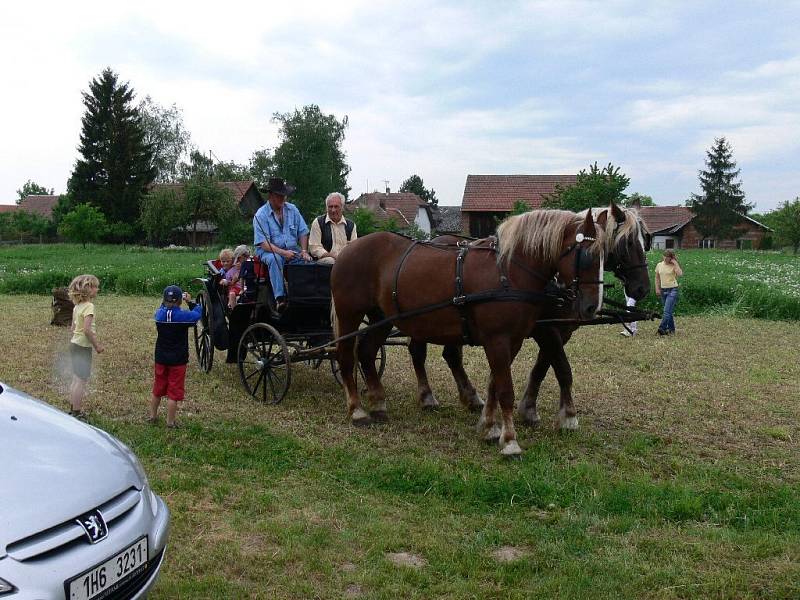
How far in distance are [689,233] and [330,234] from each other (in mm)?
67679

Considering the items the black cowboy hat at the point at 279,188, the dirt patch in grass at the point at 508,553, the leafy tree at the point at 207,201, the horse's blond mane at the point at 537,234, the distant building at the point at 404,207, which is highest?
the distant building at the point at 404,207

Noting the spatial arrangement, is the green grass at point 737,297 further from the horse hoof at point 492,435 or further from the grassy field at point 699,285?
the horse hoof at point 492,435

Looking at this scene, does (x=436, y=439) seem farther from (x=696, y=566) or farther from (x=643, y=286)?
(x=696, y=566)

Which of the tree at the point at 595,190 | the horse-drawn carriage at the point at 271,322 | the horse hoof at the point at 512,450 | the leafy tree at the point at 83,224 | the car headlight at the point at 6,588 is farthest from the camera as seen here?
the leafy tree at the point at 83,224

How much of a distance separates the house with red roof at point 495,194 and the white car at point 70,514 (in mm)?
48699

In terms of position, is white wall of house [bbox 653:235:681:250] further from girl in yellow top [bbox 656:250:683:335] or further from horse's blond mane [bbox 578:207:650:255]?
horse's blond mane [bbox 578:207:650:255]

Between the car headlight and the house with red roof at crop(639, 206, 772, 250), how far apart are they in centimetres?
6988

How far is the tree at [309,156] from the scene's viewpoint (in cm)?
5559

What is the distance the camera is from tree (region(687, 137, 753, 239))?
213 ft

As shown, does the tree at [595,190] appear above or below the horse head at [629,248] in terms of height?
above

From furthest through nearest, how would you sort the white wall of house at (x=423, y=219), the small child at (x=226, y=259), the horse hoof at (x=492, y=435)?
the white wall of house at (x=423, y=219), the small child at (x=226, y=259), the horse hoof at (x=492, y=435)

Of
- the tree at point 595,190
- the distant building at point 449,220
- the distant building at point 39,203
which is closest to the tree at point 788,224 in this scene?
the distant building at point 449,220

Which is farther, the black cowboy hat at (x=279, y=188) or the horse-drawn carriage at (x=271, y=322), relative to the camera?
the black cowboy hat at (x=279, y=188)

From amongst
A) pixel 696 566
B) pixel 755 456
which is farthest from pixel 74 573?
pixel 755 456
